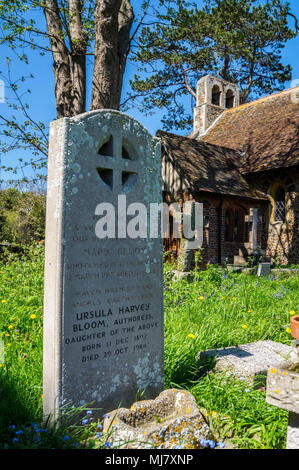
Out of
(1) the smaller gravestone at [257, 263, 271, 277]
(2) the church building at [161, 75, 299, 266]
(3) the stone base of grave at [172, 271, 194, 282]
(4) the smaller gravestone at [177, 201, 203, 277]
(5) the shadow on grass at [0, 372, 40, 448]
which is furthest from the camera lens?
(2) the church building at [161, 75, 299, 266]

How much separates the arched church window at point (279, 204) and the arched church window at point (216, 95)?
967cm

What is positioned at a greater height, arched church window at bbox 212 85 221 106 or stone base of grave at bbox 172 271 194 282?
arched church window at bbox 212 85 221 106

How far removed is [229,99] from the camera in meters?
25.2

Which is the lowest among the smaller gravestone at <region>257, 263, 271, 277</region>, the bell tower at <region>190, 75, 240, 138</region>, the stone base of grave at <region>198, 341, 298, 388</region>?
the stone base of grave at <region>198, 341, 298, 388</region>

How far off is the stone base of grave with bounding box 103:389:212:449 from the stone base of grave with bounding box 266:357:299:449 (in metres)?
0.55

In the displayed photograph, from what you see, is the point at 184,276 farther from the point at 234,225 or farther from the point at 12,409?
the point at 234,225

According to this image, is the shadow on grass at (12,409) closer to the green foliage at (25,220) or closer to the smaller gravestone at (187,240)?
the smaller gravestone at (187,240)

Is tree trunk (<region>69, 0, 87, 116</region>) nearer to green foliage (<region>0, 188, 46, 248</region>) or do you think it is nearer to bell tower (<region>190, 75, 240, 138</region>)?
green foliage (<region>0, 188, 46, 248</region>)

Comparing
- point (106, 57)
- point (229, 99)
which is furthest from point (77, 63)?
point (229, 99)

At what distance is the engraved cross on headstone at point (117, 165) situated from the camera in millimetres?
2912

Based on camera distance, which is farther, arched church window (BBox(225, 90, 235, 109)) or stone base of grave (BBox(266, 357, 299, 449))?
arched church window (BBox(225, 90, 235, 109))

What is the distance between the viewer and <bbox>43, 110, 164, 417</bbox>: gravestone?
2.61 metres

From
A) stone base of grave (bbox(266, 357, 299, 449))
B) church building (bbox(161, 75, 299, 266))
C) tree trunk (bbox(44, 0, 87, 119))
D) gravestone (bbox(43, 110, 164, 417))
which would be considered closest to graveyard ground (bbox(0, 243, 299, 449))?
gravestone (bbox(43, 110, 164, 417))

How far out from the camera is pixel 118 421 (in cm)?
251
